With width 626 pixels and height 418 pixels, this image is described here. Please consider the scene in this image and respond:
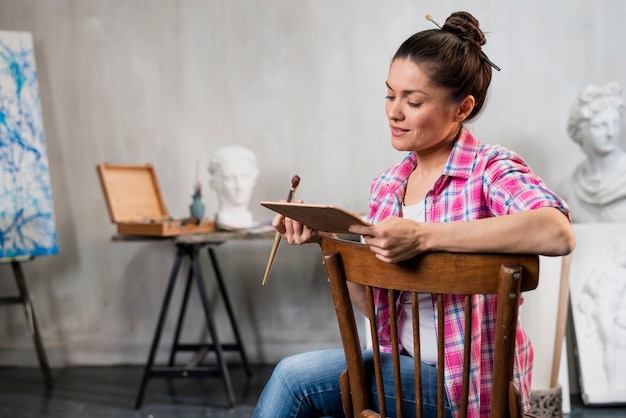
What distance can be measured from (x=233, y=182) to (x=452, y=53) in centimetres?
223

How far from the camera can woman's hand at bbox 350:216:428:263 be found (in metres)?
1.43

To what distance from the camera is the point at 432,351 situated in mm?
1673

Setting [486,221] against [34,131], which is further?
[34,131]

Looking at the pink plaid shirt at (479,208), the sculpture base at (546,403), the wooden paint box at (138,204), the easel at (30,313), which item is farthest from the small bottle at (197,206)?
the pink plaid shirt at (479,208)

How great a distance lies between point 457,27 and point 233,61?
2.68 metres

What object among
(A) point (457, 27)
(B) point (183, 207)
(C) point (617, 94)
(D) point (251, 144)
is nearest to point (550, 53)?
(C) point (617, 94)

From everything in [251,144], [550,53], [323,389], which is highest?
[550,53]

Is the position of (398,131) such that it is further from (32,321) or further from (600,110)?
(32,321)

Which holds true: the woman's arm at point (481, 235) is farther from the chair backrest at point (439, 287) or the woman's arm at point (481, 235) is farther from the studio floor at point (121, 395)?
the studio floor at point (121, 395)

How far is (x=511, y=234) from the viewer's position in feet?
4.79

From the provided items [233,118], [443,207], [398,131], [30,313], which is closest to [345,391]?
[443,207]

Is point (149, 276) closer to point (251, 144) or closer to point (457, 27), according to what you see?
point (251, 144)

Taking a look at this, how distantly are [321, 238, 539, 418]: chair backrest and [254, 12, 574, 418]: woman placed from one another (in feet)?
0.15

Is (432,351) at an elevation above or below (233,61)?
below
